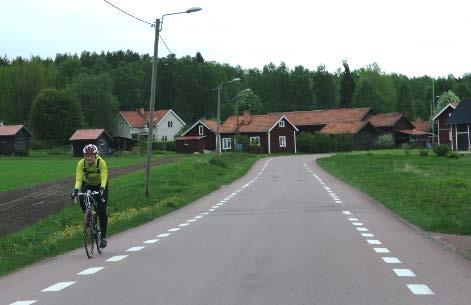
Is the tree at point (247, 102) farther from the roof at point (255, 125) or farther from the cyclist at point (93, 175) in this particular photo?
the cyclist at point (93, 175)

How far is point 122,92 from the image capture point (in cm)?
15488

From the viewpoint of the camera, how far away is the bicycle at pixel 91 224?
1237cm

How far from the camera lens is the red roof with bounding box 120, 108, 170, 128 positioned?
133875 mm

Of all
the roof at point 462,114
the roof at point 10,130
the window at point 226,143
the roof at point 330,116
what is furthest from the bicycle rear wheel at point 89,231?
the roof at point 330,116

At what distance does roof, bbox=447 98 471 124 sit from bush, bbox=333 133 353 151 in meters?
18.1

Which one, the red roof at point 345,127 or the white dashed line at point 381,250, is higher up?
the red roof at point 345,127

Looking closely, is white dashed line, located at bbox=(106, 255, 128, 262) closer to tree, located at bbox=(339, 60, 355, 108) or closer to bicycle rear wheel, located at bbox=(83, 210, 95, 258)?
bicycle rear wheel, located at bbox=(83, 210, 95, 258)

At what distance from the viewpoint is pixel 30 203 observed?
1192 inches

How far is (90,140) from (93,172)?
9501 centimetres

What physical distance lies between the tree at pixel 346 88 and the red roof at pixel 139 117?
4223 cm

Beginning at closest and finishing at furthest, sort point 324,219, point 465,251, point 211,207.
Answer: point 465,251, point 324,219, point 211,207

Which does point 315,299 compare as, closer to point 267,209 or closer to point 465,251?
point 465,251

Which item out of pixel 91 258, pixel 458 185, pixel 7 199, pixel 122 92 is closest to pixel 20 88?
pixel 122 92

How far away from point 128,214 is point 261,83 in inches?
6073
